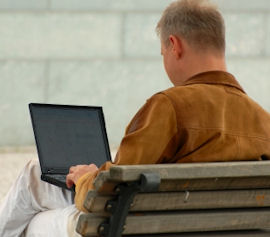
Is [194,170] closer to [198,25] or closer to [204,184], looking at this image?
[204,184]

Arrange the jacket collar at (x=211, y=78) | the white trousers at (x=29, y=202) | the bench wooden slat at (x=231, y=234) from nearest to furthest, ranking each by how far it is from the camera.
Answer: the bench wooden slat at (x=231, y=234) < the jacket collar at (x=211, y=78) < the white trousers at (x=29, y=202)

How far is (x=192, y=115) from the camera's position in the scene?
323 centimetres

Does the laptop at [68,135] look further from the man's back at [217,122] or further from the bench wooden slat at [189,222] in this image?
the bench wooden slat at [189,222]

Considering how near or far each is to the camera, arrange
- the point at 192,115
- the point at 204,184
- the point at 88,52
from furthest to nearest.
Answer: the point at 88,52, the point at 192,115, the point at 204,184

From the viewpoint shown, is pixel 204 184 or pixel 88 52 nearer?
pixel 204 184

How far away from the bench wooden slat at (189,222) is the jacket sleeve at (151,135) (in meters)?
0.21

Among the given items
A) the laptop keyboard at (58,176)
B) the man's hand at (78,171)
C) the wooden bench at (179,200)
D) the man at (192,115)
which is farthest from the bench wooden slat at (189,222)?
the laptop keyboard at (58,176)

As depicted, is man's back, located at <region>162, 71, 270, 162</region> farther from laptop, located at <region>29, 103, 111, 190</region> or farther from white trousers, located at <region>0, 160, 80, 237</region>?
laptop, located at <region>29, 103, 111, 190</region>

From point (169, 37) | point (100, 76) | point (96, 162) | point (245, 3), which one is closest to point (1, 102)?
point (100, 76)

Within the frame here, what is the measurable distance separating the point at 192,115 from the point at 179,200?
1.07ft

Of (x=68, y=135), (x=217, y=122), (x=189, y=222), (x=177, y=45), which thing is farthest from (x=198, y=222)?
(x=68, y=135)

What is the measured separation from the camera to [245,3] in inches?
504

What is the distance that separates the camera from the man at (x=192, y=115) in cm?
317

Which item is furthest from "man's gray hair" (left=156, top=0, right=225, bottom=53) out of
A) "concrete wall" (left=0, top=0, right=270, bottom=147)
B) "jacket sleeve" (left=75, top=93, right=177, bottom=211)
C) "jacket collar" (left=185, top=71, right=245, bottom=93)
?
"concrete wall" (left=0, top=0, right=270, bottom=147)
